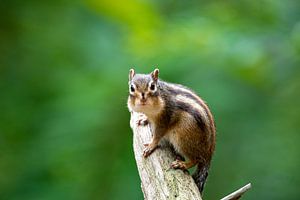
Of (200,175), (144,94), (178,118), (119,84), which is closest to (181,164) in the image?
(200,175)

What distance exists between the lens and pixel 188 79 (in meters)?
8.45

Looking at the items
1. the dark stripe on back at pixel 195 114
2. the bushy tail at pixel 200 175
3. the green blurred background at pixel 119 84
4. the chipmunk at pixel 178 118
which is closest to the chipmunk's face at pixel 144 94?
the chipmunk at pixel 178 118

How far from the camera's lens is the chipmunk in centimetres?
659

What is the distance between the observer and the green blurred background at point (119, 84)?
8.31m

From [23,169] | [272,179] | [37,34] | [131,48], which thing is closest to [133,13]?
[131,48]

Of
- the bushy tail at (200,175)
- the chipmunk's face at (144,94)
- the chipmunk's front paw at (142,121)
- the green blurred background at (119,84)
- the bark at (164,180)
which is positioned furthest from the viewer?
the green blurred background at (119,84)

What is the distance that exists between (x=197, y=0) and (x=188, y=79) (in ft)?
5.60

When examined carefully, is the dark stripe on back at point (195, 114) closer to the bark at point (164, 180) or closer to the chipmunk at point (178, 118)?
the chipmunk at point (178, 118)

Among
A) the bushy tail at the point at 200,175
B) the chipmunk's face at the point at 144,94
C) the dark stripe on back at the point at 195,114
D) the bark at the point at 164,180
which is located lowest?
→ the bark at the point at 164,180

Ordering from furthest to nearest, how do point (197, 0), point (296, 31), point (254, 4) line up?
1. point (197, 0)
2. point (254, 4)
3. point (296, 31)

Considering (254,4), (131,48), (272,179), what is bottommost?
(272,179)

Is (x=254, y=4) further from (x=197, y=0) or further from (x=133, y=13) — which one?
(x=133, y=13)

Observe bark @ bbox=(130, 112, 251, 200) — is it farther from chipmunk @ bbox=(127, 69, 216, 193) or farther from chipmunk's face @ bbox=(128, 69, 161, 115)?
chipmunk's face @ bbox=(128, 69, 161, 115)

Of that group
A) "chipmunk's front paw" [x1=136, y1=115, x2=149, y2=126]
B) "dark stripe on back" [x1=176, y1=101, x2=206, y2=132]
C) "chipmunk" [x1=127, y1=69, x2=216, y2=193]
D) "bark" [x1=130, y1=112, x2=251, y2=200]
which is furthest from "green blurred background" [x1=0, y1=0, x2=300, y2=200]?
"bark" [x1=130, y1=112, x2=251, y2=200]
